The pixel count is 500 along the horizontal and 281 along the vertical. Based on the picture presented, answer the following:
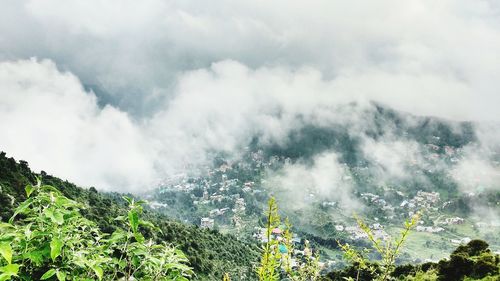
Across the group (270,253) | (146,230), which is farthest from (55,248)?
(146,230)

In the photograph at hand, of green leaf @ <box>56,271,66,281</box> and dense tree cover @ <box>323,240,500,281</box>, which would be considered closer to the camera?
green leaf @ <box>56,271,66,281</box>

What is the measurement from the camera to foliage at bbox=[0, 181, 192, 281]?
2949mm

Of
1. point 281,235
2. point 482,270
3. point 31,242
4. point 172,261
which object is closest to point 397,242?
point 281,235

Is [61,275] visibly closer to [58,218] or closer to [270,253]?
[58,218]

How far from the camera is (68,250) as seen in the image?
10.3 ft

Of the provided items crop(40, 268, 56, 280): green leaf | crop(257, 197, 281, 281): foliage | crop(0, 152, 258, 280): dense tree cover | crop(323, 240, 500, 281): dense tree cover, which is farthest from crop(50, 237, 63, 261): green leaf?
crop(0, 152, 258, 280): dense tree cover

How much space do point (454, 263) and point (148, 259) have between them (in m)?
18.6

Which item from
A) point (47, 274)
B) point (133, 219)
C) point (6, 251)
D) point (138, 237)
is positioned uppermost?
point (133, 219)

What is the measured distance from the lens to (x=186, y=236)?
9738cm

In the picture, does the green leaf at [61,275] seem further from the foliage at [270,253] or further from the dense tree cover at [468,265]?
the dense tree cover at [468,265]

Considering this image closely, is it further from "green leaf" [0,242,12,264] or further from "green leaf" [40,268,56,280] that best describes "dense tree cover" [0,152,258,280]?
"green leaf" [0,242,12,264]

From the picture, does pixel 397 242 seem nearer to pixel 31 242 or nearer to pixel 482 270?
pixel 31 242

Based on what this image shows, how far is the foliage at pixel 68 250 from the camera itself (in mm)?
2949

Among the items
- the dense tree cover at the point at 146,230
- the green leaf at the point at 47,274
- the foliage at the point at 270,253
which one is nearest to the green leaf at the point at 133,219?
the green leaf at the point at 47,274
